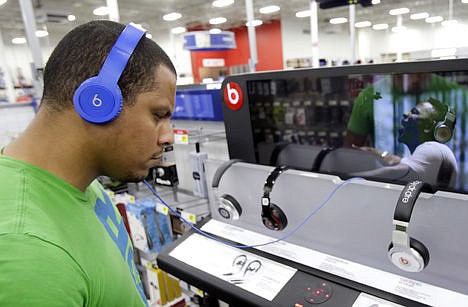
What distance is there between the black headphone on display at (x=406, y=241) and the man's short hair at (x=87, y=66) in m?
0.54

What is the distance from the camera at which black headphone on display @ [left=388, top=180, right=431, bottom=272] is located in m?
0.68

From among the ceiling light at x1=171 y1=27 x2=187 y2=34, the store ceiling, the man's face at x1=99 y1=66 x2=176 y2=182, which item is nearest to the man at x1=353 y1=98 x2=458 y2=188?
the man's face at x1=99 y1=66 x2=176 y2=182

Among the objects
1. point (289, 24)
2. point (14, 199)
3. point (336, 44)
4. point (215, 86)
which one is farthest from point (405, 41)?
point (14, 199)

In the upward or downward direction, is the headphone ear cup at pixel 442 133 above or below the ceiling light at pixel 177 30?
below

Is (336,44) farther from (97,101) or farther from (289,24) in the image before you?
(97,101)

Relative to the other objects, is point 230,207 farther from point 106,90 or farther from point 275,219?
point 106,90

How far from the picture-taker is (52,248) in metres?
0.52

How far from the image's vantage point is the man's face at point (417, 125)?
0.87 meters

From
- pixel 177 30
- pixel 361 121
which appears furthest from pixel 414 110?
pixel 177 30

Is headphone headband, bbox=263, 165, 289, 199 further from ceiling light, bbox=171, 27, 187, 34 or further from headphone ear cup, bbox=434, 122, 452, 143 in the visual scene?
ceiling light, bbox=171, 27, 187, 34

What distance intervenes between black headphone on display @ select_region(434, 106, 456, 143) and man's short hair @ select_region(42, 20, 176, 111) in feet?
2.24

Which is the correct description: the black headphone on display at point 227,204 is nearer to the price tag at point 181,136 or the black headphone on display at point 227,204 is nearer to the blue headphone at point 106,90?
the price tag at point 181,136

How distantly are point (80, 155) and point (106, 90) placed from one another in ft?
0.49

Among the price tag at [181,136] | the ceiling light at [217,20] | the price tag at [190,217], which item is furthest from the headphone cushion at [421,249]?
the ceiling light at [217,20]
